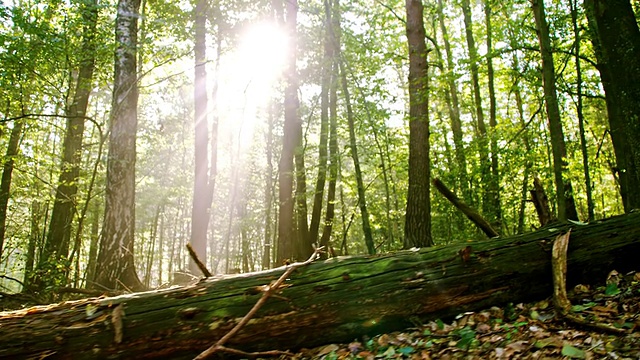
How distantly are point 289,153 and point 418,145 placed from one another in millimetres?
6416

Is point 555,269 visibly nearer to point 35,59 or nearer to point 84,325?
point 84,325

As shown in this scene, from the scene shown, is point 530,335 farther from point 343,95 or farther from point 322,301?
point 343,95

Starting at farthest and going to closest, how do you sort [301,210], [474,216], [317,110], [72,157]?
[317,110] → [301,210] → [72,157] → [474,216]

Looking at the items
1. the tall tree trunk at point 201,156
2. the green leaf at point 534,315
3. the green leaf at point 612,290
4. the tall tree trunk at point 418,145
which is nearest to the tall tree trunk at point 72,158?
the tall tree trunk at point 201,156

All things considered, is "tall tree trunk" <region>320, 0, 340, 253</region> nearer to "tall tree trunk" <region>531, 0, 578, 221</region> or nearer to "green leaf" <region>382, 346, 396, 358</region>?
"tall tree trunk" <region>531, 0, 578, 221</region>

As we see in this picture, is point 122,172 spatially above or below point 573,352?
above

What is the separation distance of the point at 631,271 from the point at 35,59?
34.7ft

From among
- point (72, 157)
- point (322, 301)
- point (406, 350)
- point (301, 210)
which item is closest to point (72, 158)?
point (72, 157)

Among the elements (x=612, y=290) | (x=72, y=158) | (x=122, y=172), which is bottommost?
(x=612, y=290)

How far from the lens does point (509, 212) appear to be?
1393 centimetres

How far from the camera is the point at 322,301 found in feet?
12.3

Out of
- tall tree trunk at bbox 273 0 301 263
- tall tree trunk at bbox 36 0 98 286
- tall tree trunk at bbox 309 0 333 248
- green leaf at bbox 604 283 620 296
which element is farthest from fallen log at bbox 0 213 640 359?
tall tree trunk at bbox 309 0 333 248

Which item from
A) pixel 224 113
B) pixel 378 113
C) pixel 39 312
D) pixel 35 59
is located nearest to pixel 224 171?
pixel 224 113

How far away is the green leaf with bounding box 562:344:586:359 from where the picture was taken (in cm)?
278
